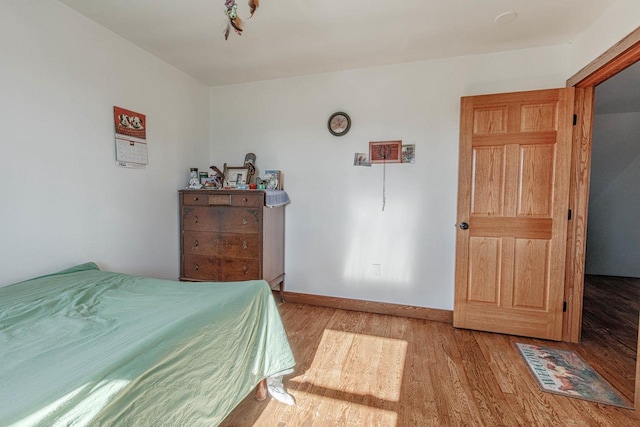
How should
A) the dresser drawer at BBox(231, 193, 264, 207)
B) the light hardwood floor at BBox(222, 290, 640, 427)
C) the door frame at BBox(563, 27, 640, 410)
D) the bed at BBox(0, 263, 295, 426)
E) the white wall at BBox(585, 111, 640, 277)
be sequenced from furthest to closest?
the white wall at BBox(585, 111, 640, 277) → the dresser drawer at BBox(231, 193, 264, 207) → the door frame at BBox(563, 27, 640, 410) → the light hardwood floor at BBox(222, 290, 640, 427) → the bed at BBox(0, 263, 295, 426)

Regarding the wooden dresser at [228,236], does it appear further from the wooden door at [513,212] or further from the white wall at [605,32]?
the white wall at [605,32]

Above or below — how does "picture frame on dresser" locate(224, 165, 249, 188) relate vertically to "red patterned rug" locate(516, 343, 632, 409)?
above

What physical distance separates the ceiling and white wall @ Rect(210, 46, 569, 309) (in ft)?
0.64

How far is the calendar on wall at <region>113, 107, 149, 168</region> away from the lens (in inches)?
90.7

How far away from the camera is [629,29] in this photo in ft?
5.66

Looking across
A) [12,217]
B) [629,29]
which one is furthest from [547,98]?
[12,217]

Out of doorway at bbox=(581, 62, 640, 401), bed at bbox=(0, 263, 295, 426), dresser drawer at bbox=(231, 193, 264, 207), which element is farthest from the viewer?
doorway at bbox=(581, 62, 640, 401)

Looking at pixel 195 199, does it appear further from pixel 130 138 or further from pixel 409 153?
pixel 409 153

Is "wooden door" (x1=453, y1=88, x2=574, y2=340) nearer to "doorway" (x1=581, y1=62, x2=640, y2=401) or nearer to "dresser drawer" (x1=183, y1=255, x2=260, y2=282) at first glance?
"doorway" (x1=581, y1=62, x2=640, y2=401)

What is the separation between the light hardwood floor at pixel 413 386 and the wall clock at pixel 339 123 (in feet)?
6.11

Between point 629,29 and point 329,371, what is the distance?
277 centimetres

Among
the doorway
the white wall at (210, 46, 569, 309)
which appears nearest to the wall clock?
the white wall at (210, 46, 569, 309)

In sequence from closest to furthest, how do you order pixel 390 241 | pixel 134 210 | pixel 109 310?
pixel 109 310
pixel 134 210
pixel 390 241

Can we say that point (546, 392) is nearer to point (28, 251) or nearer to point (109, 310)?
point (109, 310)
